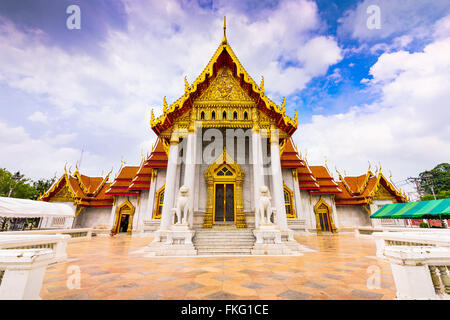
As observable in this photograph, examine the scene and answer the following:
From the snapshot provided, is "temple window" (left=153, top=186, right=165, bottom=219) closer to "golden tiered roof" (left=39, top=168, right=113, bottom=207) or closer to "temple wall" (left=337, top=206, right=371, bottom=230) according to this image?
"golden tiered roof" (left=39, top=168, right=113, bottom=207)

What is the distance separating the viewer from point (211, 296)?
2428 millimetres

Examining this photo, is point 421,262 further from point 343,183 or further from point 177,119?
point 343,183

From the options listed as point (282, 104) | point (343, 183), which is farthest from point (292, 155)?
point (343, 183)

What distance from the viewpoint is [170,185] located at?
26.2ft

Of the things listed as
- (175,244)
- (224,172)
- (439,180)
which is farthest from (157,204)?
(439,180)

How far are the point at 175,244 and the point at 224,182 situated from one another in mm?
4531

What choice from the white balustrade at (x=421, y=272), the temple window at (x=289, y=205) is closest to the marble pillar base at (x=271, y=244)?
the white balustrade at (x=421, y=272)

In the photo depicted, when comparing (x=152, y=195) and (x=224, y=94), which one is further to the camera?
(x=152, y=195)

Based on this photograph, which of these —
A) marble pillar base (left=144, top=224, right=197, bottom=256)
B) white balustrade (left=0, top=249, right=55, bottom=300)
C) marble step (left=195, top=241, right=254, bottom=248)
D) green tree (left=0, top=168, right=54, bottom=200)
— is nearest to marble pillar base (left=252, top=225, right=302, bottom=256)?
marble step (left=195, top=241, right=254, bottom=248)

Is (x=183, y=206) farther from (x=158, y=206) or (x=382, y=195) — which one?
(x=382, y=195)

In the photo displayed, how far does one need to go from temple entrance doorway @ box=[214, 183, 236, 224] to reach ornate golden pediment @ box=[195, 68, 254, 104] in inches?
173

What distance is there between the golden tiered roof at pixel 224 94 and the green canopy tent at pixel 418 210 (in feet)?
35.5

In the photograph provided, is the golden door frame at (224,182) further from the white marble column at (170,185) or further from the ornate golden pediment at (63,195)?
the ornate golden pediment at (63,195)
